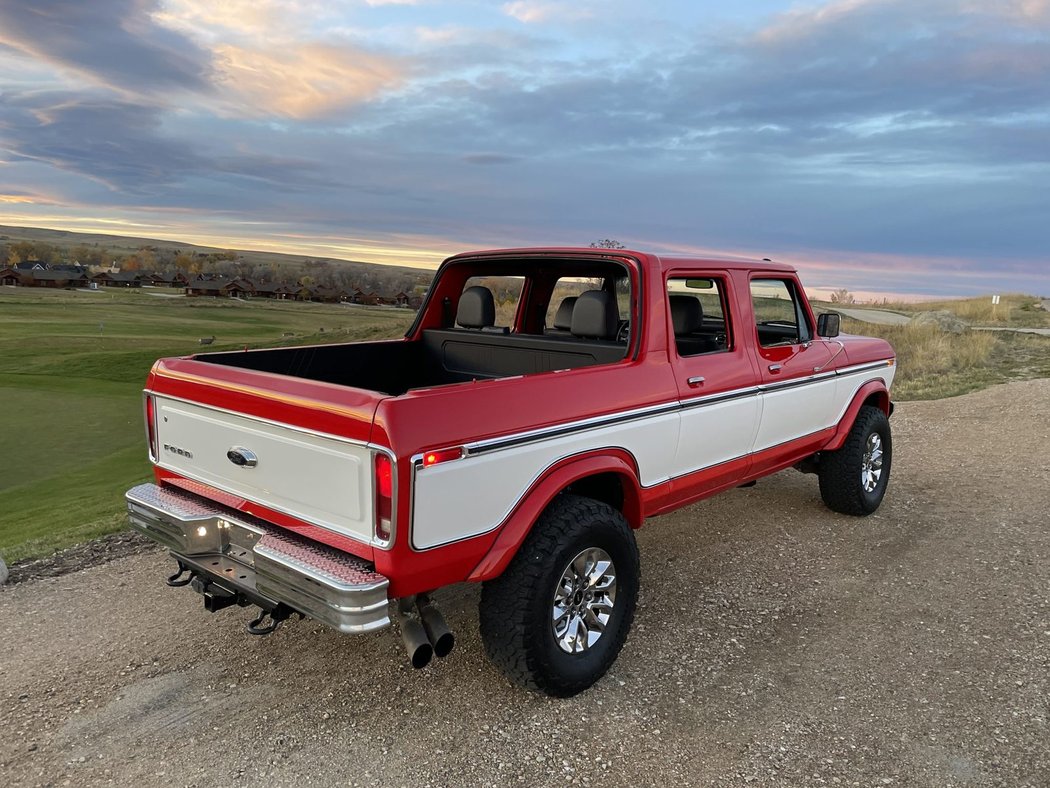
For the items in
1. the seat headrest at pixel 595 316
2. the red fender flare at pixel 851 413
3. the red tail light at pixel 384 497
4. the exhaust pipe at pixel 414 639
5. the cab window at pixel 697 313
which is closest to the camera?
the red tail light at pixel 384 497

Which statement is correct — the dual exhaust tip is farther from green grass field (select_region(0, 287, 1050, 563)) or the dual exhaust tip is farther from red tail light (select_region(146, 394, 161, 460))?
green grass field (select_region(0, 287, 1050, 563))

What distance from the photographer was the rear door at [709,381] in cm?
411

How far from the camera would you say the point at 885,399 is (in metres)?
6.30

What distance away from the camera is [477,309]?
5.00 metres

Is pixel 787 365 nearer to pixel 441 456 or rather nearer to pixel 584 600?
pixel 584 600

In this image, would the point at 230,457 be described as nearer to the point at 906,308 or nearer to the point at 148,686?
the point at 148,686

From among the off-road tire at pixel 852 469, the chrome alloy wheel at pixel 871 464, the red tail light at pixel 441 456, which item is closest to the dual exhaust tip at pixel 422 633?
the red tail light at pixel 441 456

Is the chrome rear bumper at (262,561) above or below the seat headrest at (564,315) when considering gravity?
below

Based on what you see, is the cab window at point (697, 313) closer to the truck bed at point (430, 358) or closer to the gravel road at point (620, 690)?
the truck bed at point (430, 358)

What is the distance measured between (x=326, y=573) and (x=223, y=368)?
1.27 m

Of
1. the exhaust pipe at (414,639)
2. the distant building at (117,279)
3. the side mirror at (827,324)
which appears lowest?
the distant building at (117,279)

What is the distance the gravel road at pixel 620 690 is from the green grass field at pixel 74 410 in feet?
7.51

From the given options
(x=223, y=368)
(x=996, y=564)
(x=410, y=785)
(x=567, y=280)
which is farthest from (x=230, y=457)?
(x=996, y=564)

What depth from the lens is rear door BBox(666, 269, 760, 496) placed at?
4109 mm
